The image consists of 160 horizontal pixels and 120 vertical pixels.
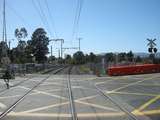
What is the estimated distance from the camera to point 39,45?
122500 millimetres

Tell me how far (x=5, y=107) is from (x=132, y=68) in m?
34.0

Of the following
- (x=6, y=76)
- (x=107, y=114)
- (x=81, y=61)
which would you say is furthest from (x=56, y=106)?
(x=81, y=61)

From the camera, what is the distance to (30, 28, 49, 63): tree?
122 m

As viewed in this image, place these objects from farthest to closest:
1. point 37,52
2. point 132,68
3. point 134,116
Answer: point 37,52
point 132,68
point 134,116

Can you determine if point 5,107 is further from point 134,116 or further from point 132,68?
point 132,68

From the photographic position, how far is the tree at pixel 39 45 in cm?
12250

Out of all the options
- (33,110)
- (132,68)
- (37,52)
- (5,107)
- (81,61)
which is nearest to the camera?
(33,110)

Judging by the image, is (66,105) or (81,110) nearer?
(81,110)

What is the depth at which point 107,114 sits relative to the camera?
45.0 ft

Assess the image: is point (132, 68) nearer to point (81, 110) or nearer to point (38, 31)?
→ point (81, 110)

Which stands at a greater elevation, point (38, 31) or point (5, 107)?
point (38, 31)

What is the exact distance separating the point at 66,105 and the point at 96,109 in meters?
1.97

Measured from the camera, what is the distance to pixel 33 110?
48.6 feet

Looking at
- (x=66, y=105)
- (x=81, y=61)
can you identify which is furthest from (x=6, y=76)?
(x=81, y=61)
